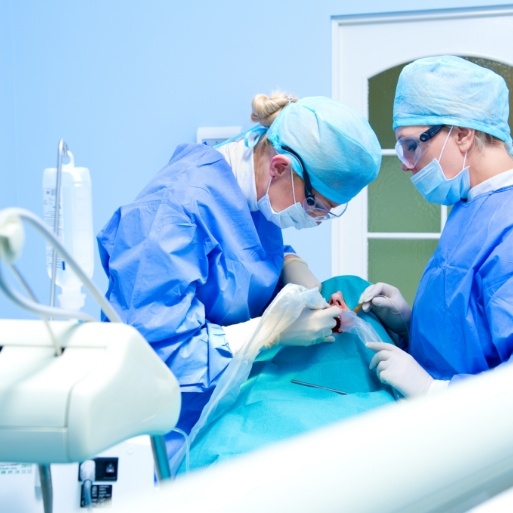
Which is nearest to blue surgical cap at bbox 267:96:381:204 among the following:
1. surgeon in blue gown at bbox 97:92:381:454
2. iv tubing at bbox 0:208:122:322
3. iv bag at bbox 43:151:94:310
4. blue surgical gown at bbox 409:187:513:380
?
surgeon in blue gown at bbox 97:92:381:454

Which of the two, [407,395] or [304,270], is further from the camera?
[304,270]

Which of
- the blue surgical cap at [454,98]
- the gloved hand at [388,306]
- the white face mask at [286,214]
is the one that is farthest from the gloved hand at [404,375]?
the blue surgical cap at [454,98]

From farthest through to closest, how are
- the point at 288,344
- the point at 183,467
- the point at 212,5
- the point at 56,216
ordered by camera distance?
the point at 212,5 < the point at 56,216 < the point at 288,344 < the point at 183,467

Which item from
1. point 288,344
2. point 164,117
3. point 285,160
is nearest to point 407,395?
point 288,344

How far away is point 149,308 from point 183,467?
29 cm

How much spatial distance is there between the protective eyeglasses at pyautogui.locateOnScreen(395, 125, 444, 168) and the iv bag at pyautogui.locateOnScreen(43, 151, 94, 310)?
994 millimetres

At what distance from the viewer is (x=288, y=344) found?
1512 mm

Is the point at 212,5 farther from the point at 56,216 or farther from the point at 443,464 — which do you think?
the point at 443,464

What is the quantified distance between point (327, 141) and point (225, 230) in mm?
287

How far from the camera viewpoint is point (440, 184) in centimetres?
160

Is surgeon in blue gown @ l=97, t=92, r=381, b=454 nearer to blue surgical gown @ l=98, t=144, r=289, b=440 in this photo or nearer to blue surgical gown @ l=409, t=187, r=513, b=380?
blue surgical gown @ l=98, t=144, r=289, b=440

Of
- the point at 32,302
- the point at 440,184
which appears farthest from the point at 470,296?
the point at 32,302

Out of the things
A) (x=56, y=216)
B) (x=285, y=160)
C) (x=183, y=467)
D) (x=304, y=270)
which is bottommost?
(x=183, y=467)

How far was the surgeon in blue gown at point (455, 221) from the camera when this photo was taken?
140cm
